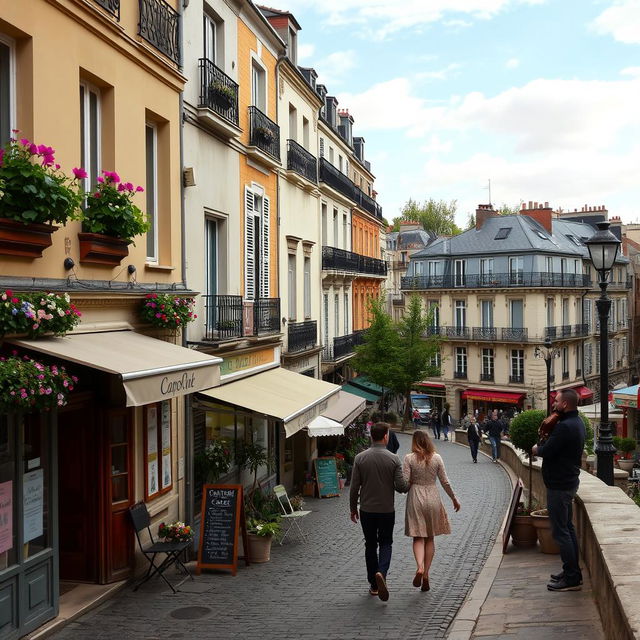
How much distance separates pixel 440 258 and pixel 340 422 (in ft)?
133

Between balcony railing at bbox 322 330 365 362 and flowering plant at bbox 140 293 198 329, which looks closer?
flowering plant at bbox 140 293 198 329

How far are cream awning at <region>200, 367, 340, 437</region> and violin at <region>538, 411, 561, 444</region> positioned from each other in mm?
4327

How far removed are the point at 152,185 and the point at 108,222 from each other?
2608 mm

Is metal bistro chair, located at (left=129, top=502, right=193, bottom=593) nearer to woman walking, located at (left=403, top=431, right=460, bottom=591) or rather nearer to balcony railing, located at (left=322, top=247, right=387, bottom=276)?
woman walking, located at (left=403, top=431, right=460, bottom=591)

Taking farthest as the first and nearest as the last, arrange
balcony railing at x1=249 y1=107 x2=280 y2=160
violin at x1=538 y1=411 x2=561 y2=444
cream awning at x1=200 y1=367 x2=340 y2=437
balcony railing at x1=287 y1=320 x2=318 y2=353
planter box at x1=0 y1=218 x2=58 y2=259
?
balcony railing at x1=287 y1=320 x2=318 y2=353, balcony railing at x1=249 y1=107 x2=280 y2=160, cream awning at x1=200 y1=367 x2=340 y2=437, violin at x1=538 y1=411 x2=561 y2=444, planter box at x1=0 y1=218 x2=58 y2=259

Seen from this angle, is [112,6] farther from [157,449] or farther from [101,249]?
[157,449]

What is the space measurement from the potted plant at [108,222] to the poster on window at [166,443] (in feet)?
8.39

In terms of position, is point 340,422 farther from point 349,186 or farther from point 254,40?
point 349,186

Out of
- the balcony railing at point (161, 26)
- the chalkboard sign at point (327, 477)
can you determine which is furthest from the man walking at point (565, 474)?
the chalkboard sign at point (327, 477)

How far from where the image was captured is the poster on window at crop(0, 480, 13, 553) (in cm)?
719

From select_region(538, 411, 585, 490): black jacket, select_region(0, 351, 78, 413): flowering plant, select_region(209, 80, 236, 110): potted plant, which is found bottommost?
select_region(538, 411, 585, 490): black jacket

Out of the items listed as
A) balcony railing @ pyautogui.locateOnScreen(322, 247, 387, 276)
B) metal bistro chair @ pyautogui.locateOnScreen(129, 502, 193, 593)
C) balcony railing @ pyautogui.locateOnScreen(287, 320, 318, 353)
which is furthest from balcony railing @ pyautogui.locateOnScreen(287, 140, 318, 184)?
metal bistro chair @ pyautogui.locateOnScreen(129, 502, 193, 593)

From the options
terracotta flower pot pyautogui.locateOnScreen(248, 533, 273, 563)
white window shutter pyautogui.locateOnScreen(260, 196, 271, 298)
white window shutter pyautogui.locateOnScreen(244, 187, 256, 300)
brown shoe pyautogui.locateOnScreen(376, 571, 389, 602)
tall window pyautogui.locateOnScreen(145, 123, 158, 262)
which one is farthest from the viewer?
white window shutter pyautogui.locateOnScreen(260, 196, 271, 298)

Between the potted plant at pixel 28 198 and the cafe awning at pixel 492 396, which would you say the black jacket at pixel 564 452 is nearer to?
the potted plant at pixel 28 198
